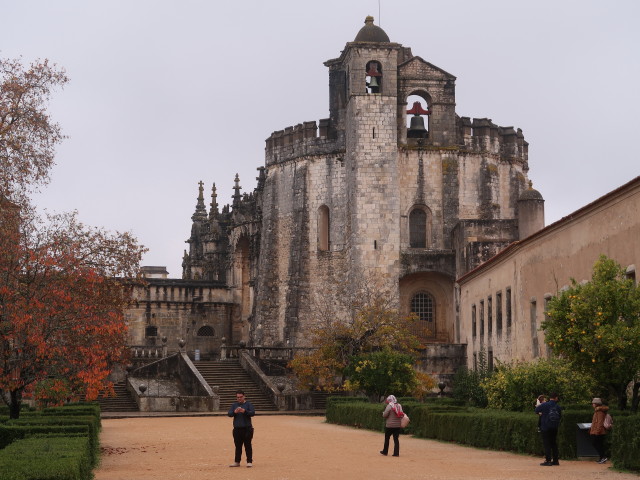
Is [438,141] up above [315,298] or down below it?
above

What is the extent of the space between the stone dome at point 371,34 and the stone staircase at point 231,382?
57.8ft

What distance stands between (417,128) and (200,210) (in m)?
31.4

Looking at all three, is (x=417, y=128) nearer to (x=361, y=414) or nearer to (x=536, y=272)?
(x=536, y=272)

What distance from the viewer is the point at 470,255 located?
52.7m

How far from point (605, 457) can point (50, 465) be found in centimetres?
1058

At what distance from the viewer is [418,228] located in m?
56.9

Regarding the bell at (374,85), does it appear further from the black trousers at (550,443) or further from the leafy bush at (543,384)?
the black trousers at (550,443)

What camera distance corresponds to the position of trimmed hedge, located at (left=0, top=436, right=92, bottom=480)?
13242 millimetres

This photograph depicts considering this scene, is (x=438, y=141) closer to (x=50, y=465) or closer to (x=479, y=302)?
(x=479, y=302)

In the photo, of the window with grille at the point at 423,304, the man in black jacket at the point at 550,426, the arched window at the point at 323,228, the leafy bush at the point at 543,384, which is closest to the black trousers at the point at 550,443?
the man in black jacket at the point at 550,426

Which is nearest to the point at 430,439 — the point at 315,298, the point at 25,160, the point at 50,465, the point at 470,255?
the point at 25,160

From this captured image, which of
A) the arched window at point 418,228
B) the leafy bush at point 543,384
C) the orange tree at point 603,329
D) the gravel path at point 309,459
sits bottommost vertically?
the gravel path at point 309,459

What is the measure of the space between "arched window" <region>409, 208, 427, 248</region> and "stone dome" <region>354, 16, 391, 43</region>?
29.1 feet

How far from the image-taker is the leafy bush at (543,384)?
2481 centimetres
